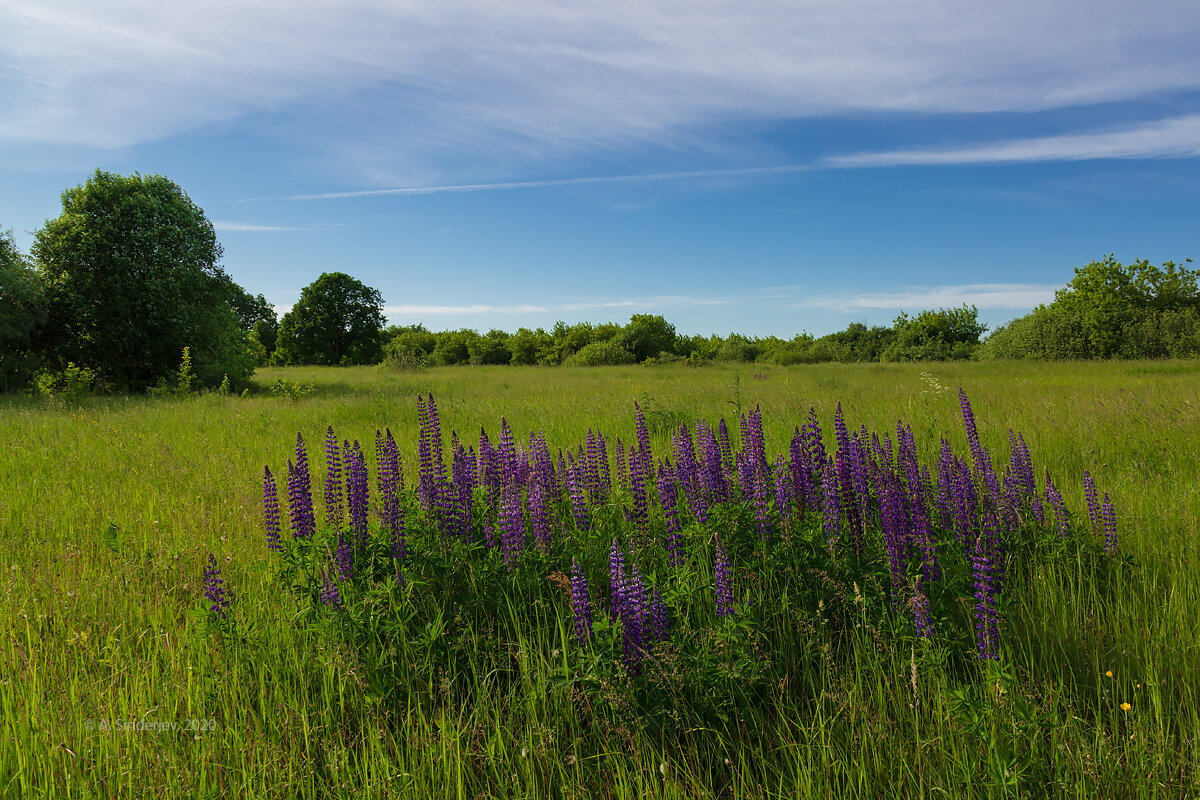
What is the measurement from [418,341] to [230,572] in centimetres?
8020

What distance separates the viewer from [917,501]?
356 cm

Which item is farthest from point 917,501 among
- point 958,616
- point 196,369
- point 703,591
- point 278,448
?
point 196,369

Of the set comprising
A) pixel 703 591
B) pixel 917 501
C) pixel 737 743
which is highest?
pixel 917 501

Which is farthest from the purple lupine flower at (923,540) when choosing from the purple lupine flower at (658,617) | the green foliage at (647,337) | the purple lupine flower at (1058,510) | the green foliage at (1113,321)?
the green foliage at (647,337)

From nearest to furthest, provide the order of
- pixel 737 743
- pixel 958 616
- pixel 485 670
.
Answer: pixel 737 743 → pixel 485 670 → pixel 958 616

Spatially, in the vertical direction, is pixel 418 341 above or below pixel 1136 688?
above

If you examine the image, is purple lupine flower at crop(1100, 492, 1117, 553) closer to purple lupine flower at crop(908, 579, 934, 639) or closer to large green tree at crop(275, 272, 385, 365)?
purple lupine flower at crop(908, 579, 934, 639)

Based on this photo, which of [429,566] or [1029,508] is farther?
[1029,508]

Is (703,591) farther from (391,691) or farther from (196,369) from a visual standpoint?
(196,369)

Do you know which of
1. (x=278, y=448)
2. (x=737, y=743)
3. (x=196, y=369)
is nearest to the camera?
(x=737, y=743)

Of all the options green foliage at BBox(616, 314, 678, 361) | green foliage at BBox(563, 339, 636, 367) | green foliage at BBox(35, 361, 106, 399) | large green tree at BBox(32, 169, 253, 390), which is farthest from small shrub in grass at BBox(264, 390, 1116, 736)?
green foliage at BBox(616, 314, 678, 361)

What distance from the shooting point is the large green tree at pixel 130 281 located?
68.3 feet

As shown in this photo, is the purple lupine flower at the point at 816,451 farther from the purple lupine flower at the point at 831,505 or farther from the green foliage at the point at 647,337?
the green foliage at the point at 647,337

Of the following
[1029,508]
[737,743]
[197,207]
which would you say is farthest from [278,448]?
[197,207]
